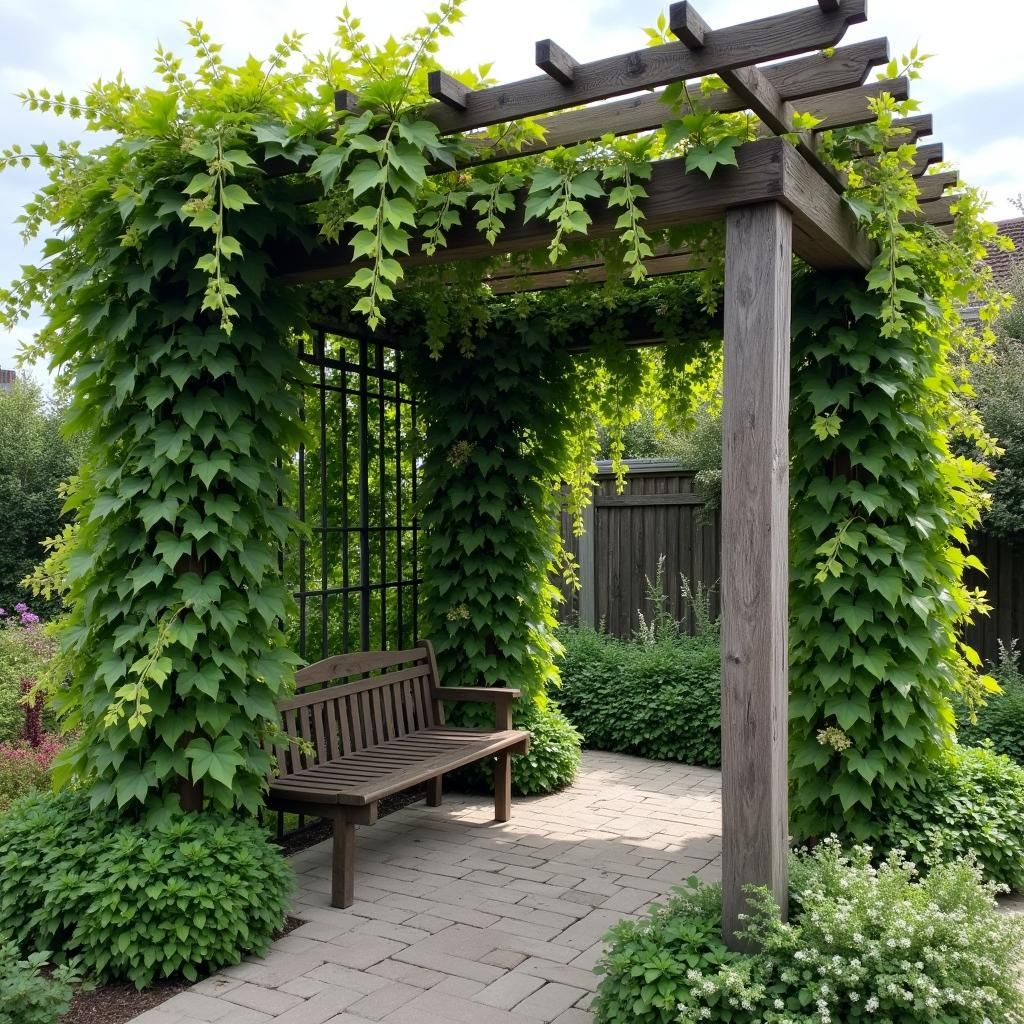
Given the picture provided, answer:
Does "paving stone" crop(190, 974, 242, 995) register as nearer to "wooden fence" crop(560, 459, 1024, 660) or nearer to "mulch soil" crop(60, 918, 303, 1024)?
"mulch soil" crop(60, 918, 303, 1024)

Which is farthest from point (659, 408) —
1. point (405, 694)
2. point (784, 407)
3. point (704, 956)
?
point (704, 956)

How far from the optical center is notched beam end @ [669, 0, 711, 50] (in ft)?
8.17

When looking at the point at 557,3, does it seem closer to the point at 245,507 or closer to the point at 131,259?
the point at 131,259

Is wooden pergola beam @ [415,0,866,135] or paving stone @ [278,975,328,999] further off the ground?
wooden pergola beam @ [415,0,866,135]

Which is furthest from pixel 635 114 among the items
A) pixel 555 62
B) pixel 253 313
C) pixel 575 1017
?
pixel 575 1017

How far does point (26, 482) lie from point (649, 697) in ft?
29.0

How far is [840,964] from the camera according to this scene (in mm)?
2598

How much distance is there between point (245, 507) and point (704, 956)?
2272mm

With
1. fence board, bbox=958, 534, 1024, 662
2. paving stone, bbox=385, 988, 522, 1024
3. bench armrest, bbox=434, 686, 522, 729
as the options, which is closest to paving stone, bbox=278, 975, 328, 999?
paving stone, bbox=385, 988, 522, 1024

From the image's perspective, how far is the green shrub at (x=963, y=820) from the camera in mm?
3967

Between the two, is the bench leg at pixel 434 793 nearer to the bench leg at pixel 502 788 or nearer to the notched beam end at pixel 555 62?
the bench leg at pixel 502 788

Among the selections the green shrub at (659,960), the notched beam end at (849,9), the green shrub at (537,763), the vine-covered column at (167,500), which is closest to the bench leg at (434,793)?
the green shrub at (537,763)

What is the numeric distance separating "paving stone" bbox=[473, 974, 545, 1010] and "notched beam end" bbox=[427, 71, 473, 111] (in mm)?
2918

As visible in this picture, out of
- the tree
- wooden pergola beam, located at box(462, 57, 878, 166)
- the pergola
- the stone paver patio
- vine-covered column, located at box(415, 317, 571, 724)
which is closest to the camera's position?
the pergola
